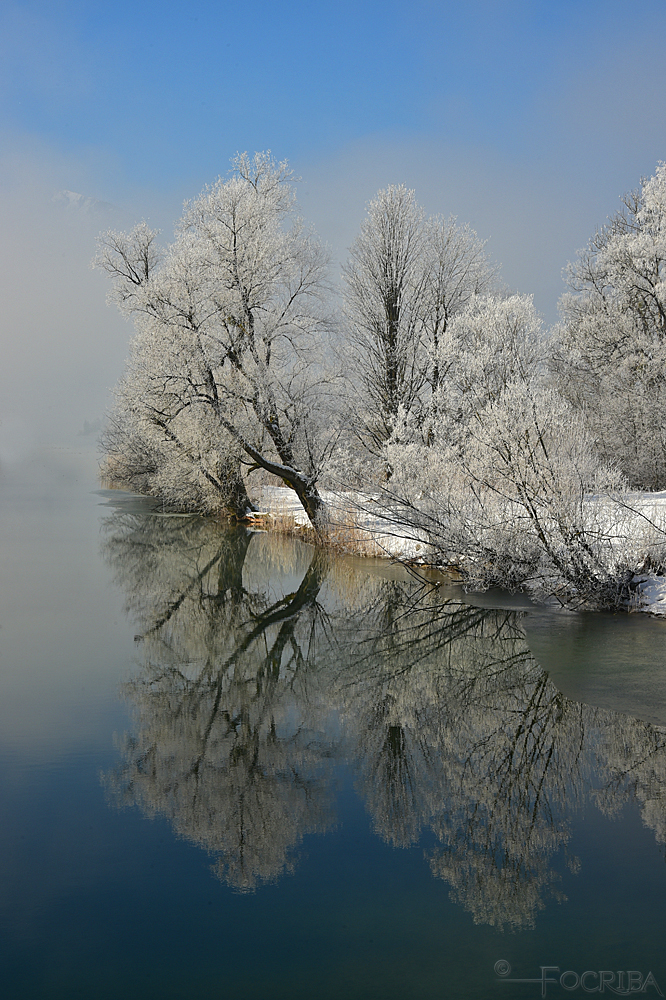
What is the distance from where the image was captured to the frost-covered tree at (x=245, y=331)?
53.3ft

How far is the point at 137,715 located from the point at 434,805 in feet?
9.25

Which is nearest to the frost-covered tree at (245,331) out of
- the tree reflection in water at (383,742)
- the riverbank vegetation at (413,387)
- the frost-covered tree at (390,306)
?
the riverbank vegetation at (413,387)

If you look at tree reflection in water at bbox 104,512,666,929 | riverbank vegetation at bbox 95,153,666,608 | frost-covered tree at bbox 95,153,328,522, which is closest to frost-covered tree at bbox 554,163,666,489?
riverbank vegetation at bbox 95,153,666,608

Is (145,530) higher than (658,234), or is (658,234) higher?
(658,234)

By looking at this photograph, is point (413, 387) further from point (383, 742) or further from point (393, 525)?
point (383, 742)

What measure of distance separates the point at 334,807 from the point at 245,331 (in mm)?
13330

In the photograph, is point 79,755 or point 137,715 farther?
point 137,715

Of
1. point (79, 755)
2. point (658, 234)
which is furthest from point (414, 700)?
point (658, 234)

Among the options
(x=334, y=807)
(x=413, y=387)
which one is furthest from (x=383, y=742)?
(x=413, y=387)

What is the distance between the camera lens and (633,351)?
65.3 feet

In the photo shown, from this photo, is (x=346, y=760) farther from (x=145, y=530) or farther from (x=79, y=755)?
(x=145, y=530)

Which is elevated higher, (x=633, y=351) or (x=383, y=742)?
(x=633, y=351)

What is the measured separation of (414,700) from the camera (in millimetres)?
6914

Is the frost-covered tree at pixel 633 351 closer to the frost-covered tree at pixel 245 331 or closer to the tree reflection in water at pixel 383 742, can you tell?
the frost-covered tree at pixel 245 331
